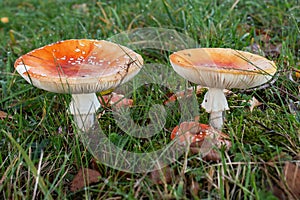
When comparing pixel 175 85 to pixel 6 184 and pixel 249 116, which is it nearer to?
pixel 249 116

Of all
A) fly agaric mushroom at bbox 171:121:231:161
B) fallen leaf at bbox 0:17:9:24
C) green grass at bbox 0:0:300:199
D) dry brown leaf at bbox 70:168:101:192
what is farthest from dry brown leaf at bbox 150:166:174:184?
fallen leaf at bbox 0:17:9:24

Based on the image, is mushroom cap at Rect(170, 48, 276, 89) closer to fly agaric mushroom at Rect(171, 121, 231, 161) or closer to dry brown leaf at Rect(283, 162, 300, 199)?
fly agaric mushroom at Rect(171, 121, 231, 161)

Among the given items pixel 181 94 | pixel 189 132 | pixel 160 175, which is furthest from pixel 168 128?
pixel 160 175

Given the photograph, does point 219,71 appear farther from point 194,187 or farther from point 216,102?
point 194,187

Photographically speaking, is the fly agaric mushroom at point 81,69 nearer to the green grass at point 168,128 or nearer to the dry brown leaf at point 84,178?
the green grass at point 168,128

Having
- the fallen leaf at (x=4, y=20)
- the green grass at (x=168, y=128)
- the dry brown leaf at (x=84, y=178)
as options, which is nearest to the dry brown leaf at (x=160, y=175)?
the green grass at (x=168, y=128)

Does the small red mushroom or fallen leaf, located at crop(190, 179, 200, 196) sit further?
the small red mushroom
